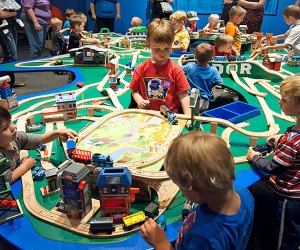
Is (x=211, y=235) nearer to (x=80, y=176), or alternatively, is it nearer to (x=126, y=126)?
(x=80, y=176)

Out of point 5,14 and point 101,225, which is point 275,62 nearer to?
point 101,225

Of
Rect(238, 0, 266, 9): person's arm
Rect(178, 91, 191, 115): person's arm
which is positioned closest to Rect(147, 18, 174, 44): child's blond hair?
Rect(178, 91, 191, 115): person's arm

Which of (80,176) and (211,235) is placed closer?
(211,235)

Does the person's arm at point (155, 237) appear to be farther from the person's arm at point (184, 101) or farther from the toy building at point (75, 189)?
the person's arm at point (184, 101)

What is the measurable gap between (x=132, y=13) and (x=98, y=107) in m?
8.97

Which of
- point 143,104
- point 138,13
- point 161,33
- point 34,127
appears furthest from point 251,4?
point 34,127

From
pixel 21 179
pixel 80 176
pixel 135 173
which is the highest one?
pixel 80 176

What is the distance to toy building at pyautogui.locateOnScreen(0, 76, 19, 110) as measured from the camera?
317cm

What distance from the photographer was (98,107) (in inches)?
127

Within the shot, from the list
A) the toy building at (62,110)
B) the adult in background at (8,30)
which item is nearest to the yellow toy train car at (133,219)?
the toy building at (62,110)

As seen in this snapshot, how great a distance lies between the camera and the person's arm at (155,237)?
1443 millimetres

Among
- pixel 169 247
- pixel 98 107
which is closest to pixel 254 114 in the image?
pixel 98 107

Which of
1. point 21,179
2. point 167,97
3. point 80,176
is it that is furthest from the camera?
point 167,97

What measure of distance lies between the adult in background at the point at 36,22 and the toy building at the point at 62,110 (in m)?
3.86
